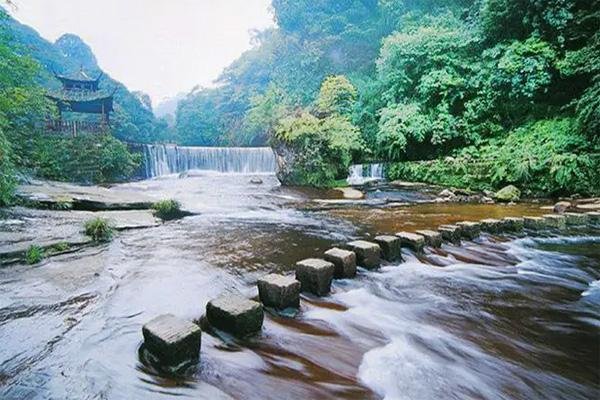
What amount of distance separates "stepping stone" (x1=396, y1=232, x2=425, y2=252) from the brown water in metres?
0.13

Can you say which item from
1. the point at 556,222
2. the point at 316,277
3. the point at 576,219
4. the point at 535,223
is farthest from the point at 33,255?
the point at 576,219

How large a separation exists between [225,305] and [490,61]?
13634 mm

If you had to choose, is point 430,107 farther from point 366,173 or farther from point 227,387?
point 227,387

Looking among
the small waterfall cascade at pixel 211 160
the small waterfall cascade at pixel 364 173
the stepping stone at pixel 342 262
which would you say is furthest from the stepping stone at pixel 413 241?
the small waterfall cascade at pixel 211 160

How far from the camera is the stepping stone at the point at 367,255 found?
3.40m

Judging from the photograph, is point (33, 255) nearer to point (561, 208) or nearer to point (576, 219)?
point (576, 219)

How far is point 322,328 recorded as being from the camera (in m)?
2.31

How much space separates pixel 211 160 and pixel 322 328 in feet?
74.5

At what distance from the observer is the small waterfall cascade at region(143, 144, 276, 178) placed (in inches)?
909

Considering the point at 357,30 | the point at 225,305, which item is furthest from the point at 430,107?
the point at 357,30

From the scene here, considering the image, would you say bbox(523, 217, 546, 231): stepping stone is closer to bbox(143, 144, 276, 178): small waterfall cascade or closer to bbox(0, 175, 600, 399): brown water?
bbox(0, 175, 600, 399): brown water

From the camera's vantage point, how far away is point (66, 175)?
53.2ft

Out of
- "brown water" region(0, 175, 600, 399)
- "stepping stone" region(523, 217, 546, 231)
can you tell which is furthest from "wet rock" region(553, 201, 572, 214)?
"brown water" region(0, 175, 600, 399)

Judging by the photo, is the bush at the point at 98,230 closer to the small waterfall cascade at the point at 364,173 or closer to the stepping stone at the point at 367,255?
the stepping stone at the point at 367,255
